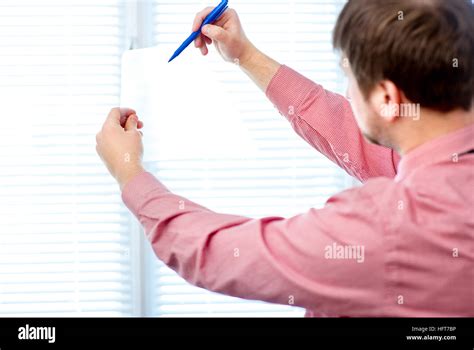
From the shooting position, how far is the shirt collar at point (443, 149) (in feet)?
2.52

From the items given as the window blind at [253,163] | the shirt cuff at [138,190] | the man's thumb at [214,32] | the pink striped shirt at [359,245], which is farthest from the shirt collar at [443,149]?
the window blind at [253,163]

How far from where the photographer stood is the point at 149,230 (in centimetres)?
78

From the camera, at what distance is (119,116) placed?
2.98 ft

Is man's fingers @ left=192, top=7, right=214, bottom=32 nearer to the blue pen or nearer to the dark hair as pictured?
the blue pen

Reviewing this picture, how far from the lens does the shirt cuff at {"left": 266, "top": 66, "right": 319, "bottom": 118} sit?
108 cm

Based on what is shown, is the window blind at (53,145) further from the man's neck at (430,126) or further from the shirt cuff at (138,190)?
the man's neck at (430,126)

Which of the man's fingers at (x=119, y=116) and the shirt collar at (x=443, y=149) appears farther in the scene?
the man's fingers at (x=119, y=116)

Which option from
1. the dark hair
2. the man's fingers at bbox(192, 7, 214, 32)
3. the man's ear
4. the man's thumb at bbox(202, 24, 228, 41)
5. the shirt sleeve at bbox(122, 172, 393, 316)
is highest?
the man's fingers at bbox(192, 7, 214, 32)

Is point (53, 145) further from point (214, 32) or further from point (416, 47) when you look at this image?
point (416, 47)

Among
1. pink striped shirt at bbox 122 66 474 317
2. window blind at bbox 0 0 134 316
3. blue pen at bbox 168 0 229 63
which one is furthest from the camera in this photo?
window blind at bbox 0 0 134 316

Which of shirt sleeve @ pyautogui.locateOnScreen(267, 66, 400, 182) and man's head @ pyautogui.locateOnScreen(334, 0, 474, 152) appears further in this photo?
shirt sleeve @ pyautogui.locateOnScreen(267, 66, 400, 182)

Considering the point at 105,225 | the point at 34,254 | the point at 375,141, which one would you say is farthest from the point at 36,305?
the point at 375,141

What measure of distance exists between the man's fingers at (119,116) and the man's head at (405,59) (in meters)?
0.27

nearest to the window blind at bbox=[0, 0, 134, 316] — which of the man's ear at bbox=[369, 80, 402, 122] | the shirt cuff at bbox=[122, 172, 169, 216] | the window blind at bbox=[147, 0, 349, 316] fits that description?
the window blind at bbox=[147, 0, 349, 316]
